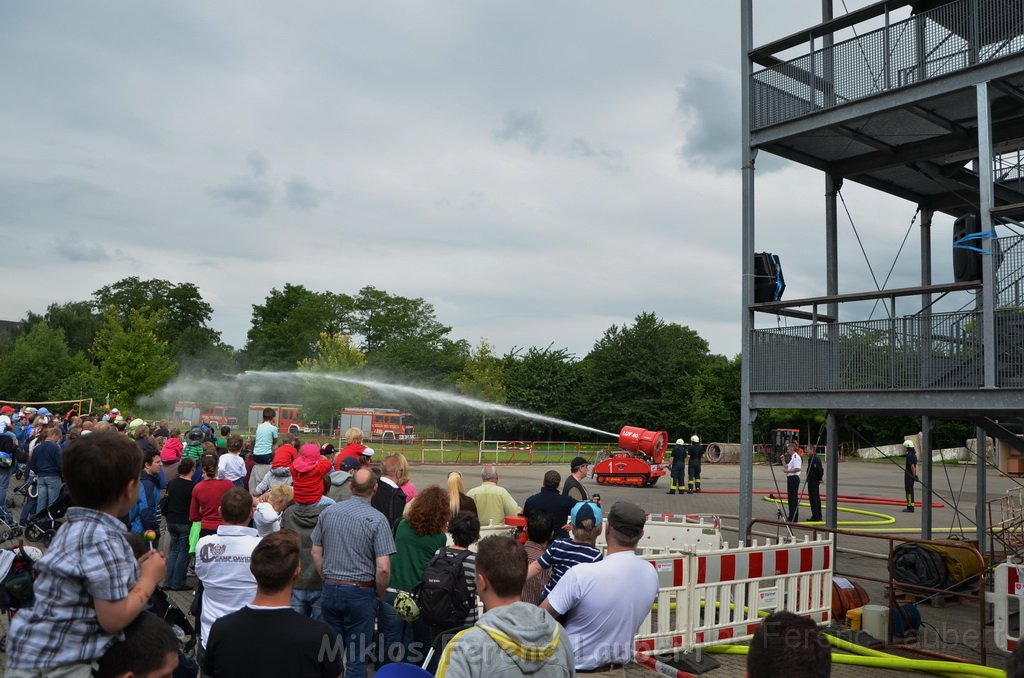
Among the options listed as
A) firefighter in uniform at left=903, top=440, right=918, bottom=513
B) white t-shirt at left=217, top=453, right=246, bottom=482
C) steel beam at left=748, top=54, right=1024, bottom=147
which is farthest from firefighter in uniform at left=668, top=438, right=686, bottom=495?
white t-shirt at left=217, top=453, right=246, bottom=482

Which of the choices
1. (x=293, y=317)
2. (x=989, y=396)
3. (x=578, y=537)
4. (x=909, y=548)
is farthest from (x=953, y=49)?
(x=293, y=317)

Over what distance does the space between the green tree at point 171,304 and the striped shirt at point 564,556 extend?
290ft

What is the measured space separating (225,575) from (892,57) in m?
11.1

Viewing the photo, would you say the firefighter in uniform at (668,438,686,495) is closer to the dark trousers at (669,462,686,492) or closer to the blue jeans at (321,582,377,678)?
the dark trousers at (669,462,686,492)

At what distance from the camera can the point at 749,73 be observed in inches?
507

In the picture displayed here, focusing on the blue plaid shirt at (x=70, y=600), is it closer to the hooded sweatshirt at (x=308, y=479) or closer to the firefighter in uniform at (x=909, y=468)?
the hooded sweatshirt at (x=308, y=479)

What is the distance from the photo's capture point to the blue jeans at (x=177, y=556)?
32.3ft

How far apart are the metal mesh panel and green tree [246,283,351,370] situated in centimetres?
7717

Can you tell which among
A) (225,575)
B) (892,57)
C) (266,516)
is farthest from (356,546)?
(892,57)

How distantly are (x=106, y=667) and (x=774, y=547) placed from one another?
7.90 m

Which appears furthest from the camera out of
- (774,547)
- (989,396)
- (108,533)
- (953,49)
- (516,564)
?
(953,49)

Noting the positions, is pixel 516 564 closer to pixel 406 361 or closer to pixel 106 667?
pixel 106 667

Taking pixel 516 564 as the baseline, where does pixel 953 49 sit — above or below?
above

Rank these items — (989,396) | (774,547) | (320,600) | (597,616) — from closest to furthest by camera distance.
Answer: (597,616)
(320,600)
(774,547)
(989,396)
